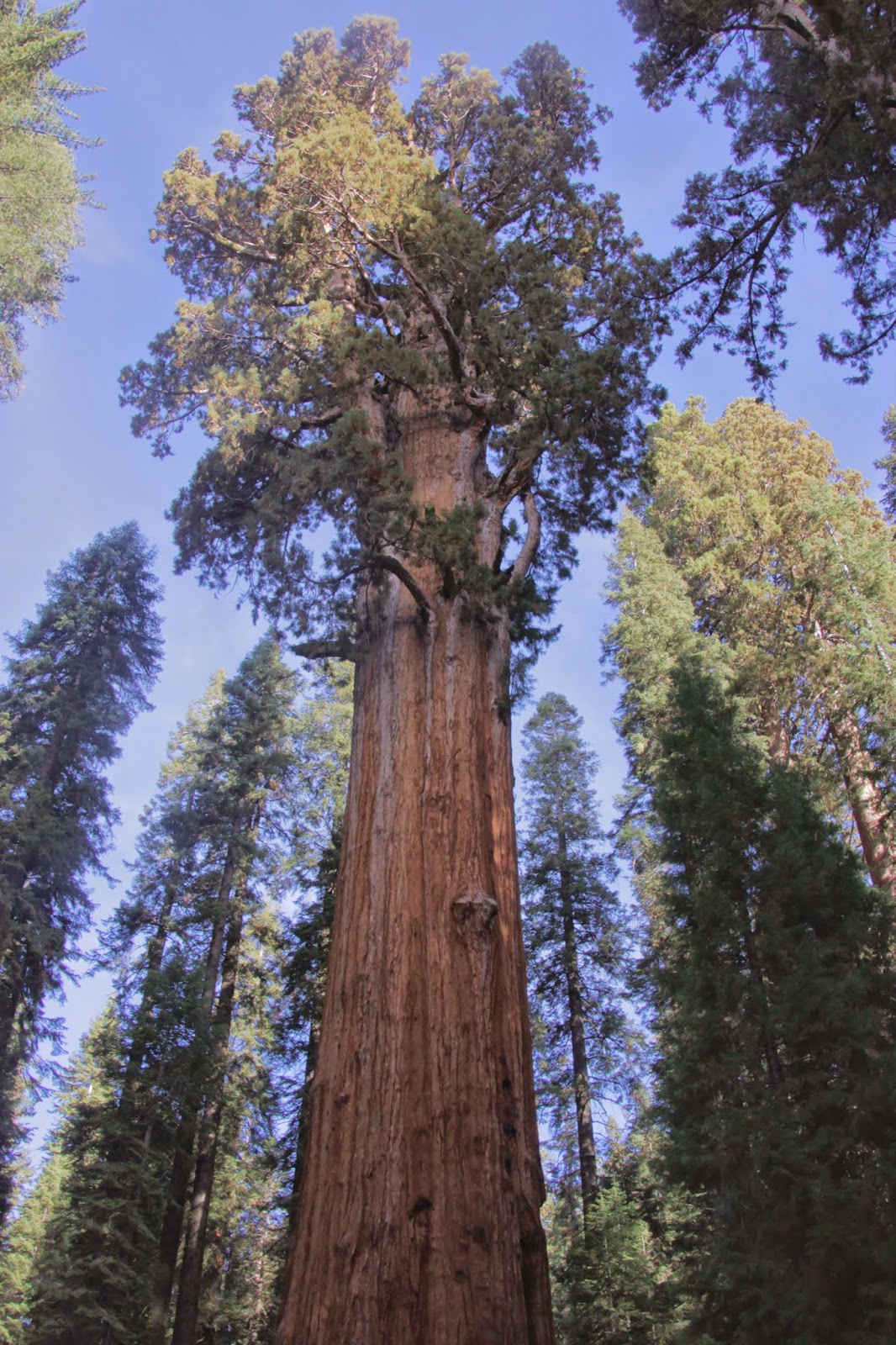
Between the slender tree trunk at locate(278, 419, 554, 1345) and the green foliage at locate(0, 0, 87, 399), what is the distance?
10508 millimetres

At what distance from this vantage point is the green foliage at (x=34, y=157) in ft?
40.6

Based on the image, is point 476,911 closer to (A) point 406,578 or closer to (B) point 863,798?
(A) point 406,578

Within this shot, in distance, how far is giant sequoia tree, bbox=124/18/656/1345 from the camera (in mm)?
4246

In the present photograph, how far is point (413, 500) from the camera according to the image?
7.29 metres

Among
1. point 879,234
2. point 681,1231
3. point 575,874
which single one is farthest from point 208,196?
point 681,1231

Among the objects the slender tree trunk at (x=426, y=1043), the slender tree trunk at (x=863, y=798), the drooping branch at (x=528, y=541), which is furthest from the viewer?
the slender tree trunk at (x=863, y=798)

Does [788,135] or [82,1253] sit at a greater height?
[788,135]

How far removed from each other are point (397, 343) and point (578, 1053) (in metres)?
13.2

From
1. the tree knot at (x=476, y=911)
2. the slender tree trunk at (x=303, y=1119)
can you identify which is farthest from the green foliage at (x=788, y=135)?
the slender tree trunk at (x=303, y=1119)

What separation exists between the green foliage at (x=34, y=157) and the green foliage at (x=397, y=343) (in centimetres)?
252

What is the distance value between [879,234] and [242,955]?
54.8 ft

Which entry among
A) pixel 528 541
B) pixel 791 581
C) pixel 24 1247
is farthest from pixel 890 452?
pixel 24 1247

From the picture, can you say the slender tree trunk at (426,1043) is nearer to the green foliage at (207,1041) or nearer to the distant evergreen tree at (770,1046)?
the distant evergreen tree at (770,1046)

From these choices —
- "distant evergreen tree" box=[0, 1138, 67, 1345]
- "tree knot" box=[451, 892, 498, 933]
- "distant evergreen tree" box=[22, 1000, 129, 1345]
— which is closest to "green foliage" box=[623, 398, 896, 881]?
"tree knot" box=[451, 892, 498, 933]
